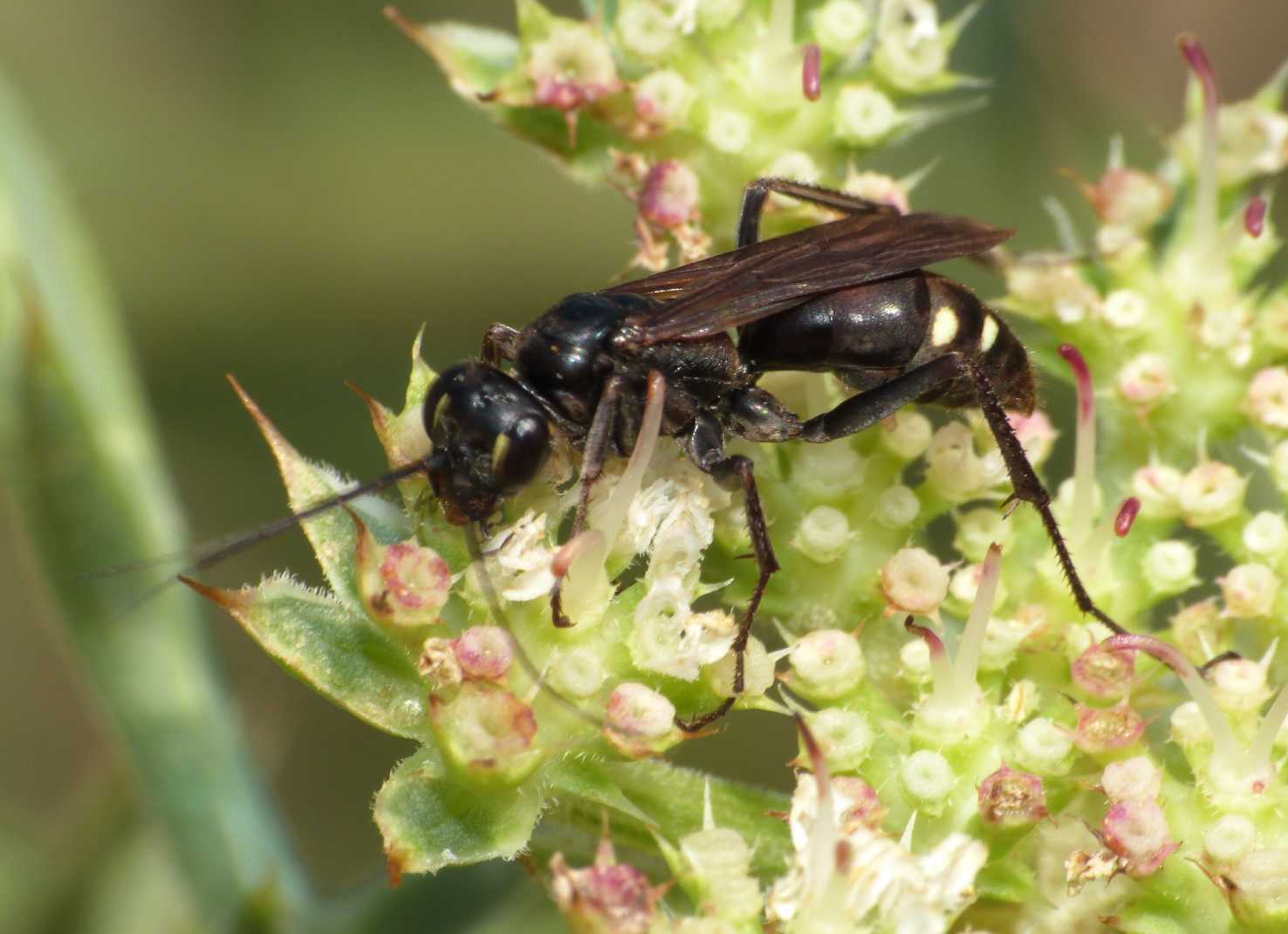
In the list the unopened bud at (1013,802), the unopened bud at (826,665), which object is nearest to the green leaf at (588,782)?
the unopened bud at (826,665)

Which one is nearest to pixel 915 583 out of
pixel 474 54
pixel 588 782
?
pixel 588 782

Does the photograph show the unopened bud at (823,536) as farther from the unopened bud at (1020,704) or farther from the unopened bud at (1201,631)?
the unopened bud at (1201,631)

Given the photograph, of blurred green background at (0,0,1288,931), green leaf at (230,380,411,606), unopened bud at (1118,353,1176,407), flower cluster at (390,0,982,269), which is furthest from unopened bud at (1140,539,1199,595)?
blurred green background at (0,0,1288,931)

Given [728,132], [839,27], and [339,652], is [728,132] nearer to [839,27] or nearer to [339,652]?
[839,27]

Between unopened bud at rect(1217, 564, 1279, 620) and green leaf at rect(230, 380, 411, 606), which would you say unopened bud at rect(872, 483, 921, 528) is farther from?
green leaf at rect(230, 380, 411, 606)

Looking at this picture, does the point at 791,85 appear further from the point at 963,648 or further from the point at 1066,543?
the point at 963,648

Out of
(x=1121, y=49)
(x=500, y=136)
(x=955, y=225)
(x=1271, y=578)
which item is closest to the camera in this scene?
(x=1271, y=578)

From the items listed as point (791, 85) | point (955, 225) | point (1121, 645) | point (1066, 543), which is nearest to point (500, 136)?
point (791, 85)
